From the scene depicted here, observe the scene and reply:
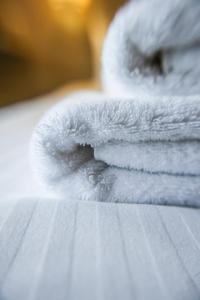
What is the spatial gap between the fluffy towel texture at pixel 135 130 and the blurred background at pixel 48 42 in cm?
81

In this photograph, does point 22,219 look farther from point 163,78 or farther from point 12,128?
point 12,128

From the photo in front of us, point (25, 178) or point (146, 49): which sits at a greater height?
point (146, 49)

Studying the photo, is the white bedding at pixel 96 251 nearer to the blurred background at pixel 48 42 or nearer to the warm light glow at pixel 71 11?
the blurred background at pixel 48 42

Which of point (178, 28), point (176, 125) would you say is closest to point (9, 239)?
point (176, 125)

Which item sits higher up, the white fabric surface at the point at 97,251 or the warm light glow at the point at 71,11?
the warm light glow at the point at 71,11

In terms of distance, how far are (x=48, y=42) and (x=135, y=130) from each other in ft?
4.29

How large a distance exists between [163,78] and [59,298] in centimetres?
27

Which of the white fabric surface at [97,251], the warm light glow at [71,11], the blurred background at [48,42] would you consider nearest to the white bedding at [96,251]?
the white fabric surface at [97,251]

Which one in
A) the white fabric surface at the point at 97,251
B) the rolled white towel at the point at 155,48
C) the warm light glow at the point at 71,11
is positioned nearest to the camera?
the white fabric surface at the point at 97,251

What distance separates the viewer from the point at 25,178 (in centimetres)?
42

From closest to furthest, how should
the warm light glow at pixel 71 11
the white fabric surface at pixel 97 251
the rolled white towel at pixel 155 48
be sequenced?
the white fabric surface at pixel 97 251, the rolled white towel at pixel 155 48, the warm light glow at pixel 71 11

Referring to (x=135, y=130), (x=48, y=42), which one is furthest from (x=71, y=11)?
(x=135, y=130)

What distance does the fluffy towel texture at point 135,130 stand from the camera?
0.27m

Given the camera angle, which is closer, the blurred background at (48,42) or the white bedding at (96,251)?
the white bedding at (96,251)
